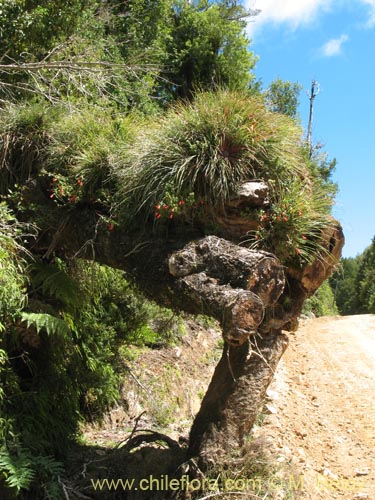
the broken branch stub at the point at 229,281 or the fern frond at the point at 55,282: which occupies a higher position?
the fern frond at the point at 55,282

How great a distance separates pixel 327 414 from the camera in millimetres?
8070

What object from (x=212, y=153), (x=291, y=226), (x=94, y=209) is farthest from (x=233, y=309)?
(x=94, y=209)

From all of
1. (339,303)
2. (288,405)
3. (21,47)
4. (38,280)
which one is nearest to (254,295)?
(38,280)

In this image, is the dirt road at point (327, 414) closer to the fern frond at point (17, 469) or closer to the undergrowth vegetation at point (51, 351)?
the undergrowth vegetation at point (51, 351)

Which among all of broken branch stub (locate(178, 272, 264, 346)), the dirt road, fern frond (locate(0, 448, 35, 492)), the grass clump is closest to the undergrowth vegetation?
fern frond (locate(0, 448, 35, 492))

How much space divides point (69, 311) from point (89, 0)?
695 cm

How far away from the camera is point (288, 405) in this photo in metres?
8.09

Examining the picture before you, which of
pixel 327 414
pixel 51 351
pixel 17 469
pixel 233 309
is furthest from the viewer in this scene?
pixel 327 414

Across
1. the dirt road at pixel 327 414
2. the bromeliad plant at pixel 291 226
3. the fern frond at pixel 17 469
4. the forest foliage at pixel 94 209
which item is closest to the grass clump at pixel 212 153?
the forest foliage at pixel 94 209

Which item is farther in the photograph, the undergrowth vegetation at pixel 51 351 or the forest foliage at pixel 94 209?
the undergrowth vegetation at pixel 51 351

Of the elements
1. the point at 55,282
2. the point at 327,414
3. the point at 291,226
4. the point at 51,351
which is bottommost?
the point at 327,414

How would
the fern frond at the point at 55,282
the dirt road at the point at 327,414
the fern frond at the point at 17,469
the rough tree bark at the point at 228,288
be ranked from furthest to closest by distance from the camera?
the dirt road at the point at 327,414 < the fern frond at the point at 55,282 < the fern frond at the point at 17,469 < the rough tree bark at the point at 228,288

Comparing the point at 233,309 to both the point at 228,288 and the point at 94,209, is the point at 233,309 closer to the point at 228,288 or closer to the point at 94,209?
the point at 228,288

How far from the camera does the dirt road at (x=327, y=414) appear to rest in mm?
5812
